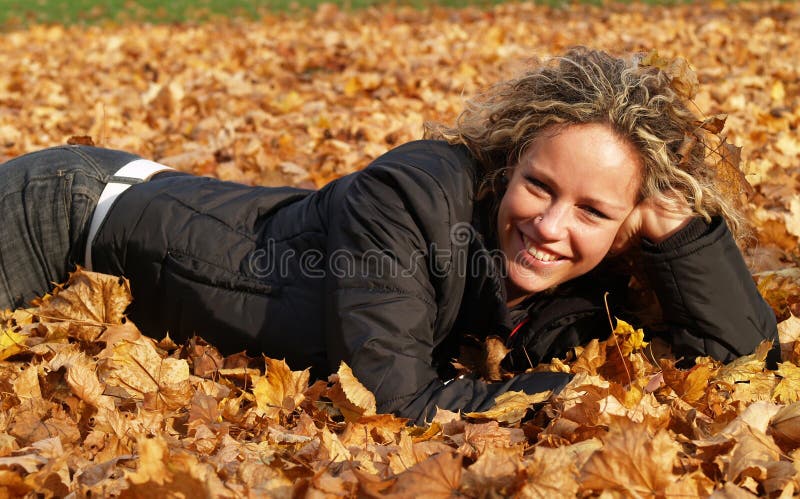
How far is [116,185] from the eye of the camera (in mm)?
3191

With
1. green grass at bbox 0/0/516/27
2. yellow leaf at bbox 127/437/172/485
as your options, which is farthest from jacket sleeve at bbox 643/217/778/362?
green grass at bbox 0/0/516/27

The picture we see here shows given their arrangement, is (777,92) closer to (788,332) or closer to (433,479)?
(788,332)

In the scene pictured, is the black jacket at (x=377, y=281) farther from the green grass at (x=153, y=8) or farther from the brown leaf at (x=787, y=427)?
the green grass at (x=153, y=8)

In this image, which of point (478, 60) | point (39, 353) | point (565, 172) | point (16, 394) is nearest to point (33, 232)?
point (39, 353)

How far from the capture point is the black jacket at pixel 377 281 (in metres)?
2.42

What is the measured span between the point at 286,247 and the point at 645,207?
3.76ft

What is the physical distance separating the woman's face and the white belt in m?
1.43

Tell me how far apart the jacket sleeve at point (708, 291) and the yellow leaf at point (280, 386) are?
1151 millimetres

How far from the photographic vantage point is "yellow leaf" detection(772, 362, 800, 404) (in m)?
2.48

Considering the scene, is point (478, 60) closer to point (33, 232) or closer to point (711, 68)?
point (711, 68)

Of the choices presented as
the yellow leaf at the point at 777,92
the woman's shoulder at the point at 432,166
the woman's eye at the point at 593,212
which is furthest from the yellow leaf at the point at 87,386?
the yellow leaf at the point at 777,92

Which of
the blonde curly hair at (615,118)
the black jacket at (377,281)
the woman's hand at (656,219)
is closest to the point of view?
the black jacket at (377,281)

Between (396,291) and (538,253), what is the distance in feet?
1.54

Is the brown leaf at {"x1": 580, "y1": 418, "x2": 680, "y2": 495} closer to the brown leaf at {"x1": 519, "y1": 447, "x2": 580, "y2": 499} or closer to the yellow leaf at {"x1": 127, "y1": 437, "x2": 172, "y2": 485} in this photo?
the brown leaf at {"x1": 519, "y1": 447, "x2": 580, "y2": 499}
